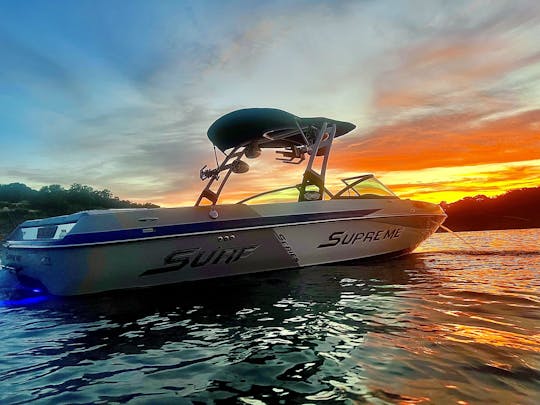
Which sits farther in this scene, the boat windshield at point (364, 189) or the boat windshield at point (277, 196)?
the boat windshield at point (364, 189)

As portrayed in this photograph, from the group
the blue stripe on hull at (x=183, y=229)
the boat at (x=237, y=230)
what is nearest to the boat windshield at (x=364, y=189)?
the boat at (x=237, y=230)

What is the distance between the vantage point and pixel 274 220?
8609 mm

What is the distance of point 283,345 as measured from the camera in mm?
3865

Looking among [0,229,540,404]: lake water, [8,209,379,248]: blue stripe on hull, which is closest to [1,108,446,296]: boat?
[8,209,379,248]: blue stripe on hull

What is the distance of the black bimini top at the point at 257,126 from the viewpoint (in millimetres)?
9789

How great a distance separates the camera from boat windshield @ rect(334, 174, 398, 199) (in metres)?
10.3

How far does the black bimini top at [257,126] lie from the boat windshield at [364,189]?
1610 millimetres

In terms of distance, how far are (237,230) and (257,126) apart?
3357 millimetres

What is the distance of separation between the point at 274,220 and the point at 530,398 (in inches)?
249

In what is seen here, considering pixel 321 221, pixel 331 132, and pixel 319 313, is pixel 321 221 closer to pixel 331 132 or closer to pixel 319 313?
pixel 331 132

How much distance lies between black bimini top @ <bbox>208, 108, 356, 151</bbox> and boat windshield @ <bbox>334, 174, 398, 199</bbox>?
1.61 metres

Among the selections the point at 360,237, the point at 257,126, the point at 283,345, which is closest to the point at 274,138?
the point at 257,126

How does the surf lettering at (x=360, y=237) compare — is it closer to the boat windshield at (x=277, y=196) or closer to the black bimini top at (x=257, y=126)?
the boat windshield at (x=277, y=196)

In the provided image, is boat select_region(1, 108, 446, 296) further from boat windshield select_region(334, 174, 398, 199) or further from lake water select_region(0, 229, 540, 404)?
lake water select_region(0, 229, 540, 404)
